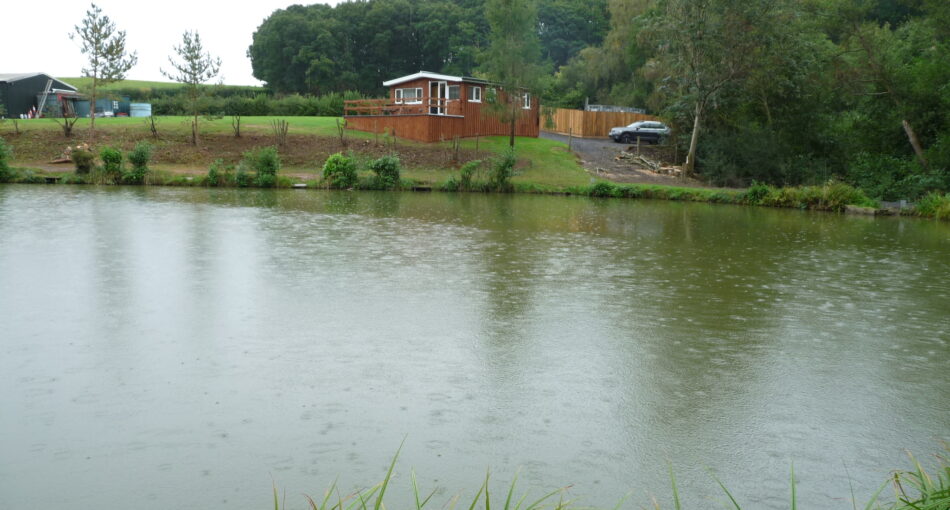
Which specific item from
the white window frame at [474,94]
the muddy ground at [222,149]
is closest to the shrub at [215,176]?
the muddy ground at [222,149]

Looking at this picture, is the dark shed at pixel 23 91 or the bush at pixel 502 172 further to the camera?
the dark shed at pixel 23 91

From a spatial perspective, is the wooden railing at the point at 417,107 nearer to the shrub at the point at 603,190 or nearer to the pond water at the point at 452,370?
the shrub at the point at 603,190

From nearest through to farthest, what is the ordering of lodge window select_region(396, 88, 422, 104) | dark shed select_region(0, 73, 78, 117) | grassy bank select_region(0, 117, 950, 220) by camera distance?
grassy bank select_region(0, 117, 950, 220), lodge window select_region(396, 88, 422, 104), dark shed select_region(0, 73, 78, 117)

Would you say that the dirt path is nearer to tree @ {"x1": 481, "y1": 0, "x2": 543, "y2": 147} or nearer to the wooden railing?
tree @ {"x1": 481, "y1": 0, "x2": 543, "y2": 147}

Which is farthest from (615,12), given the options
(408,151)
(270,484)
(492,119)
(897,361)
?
(270,484)

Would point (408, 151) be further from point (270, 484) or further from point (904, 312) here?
point (270, 484)

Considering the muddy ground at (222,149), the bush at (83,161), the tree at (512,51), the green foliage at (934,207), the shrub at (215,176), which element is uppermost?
the tree at (512,51)

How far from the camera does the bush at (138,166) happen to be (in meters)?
25.4

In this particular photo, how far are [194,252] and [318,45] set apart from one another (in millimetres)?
55033

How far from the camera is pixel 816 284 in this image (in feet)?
34.7

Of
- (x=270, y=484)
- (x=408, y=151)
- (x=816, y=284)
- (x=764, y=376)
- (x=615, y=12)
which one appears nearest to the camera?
(x=270, y=484)

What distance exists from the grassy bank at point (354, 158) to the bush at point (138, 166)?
0.92 ft

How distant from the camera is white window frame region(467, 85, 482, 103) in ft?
124

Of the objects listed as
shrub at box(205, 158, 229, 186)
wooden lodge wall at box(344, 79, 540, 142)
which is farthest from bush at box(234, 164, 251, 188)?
wooden lodge wall at box(344, 79, 540, 142)
